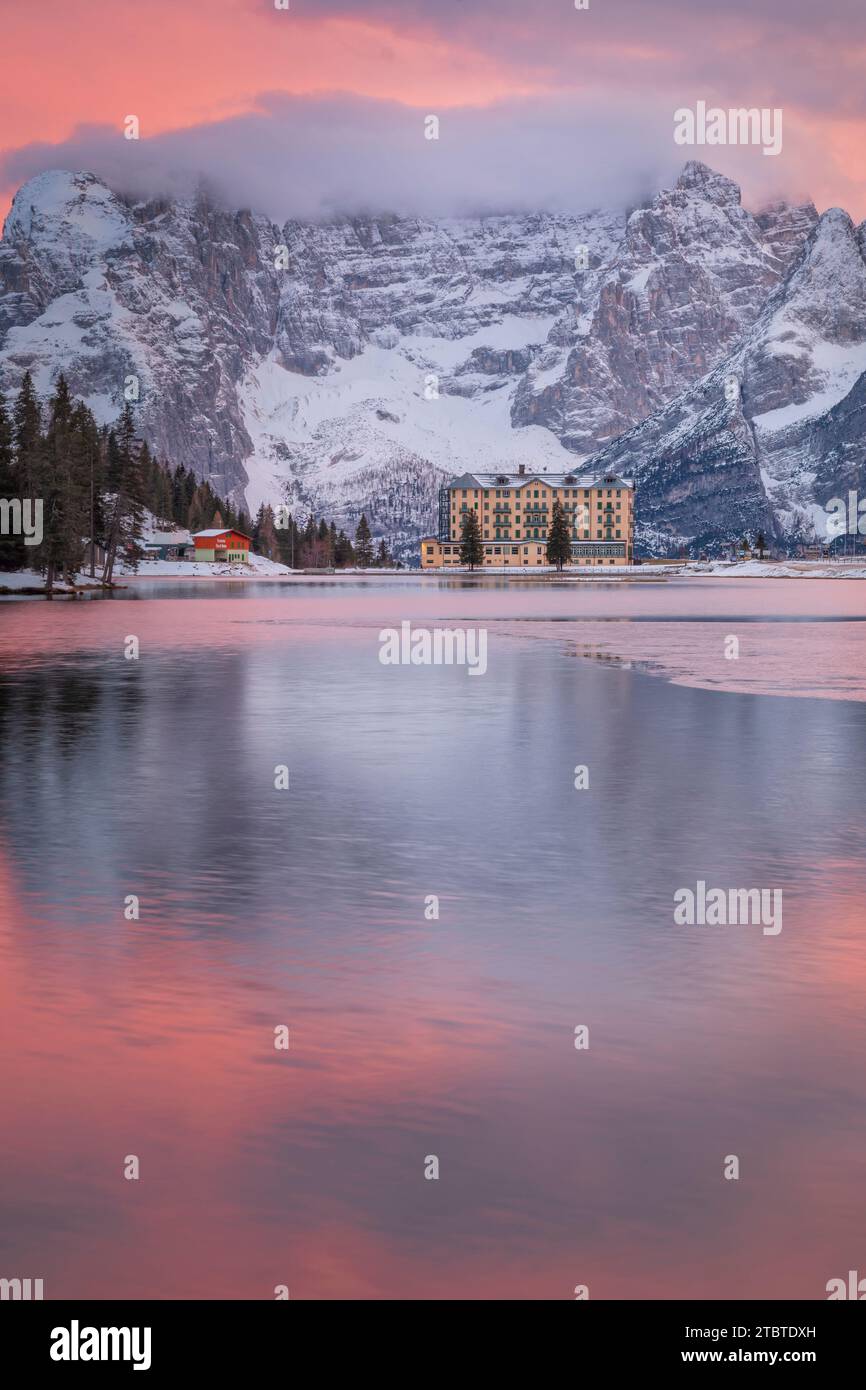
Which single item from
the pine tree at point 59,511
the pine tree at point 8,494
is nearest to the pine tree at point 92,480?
the pine tree at point 59,511

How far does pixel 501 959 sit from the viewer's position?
17344mm

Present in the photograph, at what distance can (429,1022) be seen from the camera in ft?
48.9

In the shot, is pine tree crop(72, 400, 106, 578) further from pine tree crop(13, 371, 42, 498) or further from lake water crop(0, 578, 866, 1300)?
lake water crop(0, 578, 866, 1300)

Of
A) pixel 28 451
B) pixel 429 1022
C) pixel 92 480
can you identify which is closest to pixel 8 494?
pixel 28 451

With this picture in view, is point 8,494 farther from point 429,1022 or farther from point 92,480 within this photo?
point 429,1022

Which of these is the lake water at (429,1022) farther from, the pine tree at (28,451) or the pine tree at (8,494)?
the pine tree at (28,451)

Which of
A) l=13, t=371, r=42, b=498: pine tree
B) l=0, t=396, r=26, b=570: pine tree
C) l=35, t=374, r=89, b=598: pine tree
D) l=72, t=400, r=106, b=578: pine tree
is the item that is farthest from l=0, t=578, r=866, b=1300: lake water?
l=72, t=400, r=106, b=578: pine tree

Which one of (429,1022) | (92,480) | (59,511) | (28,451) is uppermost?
(28,451)

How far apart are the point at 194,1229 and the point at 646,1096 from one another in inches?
160
